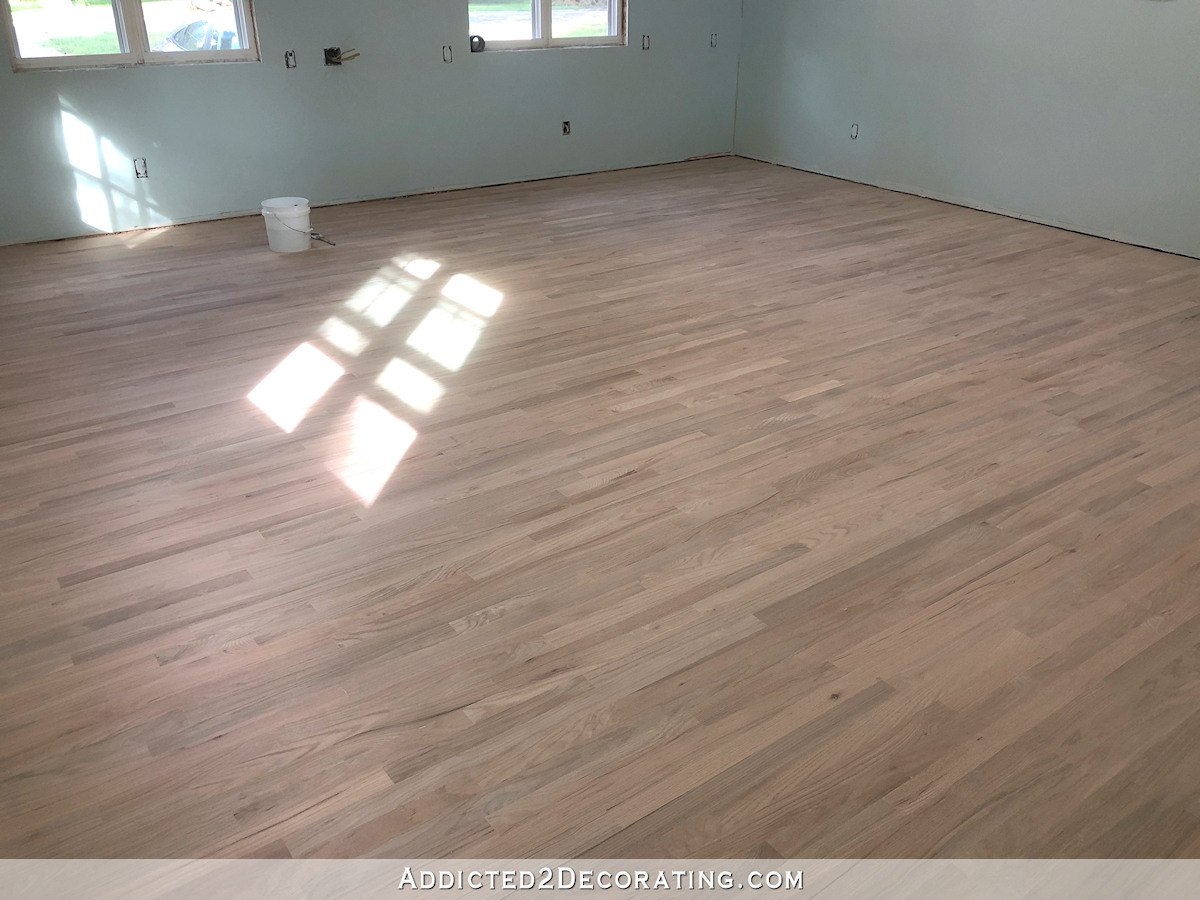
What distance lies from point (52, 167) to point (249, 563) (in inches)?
157

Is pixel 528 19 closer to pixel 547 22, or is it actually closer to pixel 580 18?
pixel 547 22

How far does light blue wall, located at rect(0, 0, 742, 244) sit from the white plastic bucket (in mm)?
851

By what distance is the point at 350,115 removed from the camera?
20.1 ft

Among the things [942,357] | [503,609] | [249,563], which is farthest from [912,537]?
[249,563]

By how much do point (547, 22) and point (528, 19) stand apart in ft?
0.45

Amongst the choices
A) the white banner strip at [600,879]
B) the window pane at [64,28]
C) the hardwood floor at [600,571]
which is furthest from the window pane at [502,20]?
the white banner strip at [600,879]

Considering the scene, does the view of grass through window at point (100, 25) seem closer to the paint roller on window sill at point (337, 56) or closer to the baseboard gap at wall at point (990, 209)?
the paint roller on window sill at point (337, 56)

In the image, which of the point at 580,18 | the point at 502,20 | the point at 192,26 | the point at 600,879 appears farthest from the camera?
the point at 580,18

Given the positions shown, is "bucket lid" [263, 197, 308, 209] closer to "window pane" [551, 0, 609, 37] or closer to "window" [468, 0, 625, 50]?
"window" [468, 0, 625, 50]

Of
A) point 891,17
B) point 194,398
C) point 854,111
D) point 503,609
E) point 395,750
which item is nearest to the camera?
point 395,750

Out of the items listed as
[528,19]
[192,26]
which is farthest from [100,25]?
[528,19]

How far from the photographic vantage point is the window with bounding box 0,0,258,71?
5.11m

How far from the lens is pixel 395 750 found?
192 centimetres

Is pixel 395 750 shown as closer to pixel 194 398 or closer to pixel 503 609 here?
A: pixel 503 609
